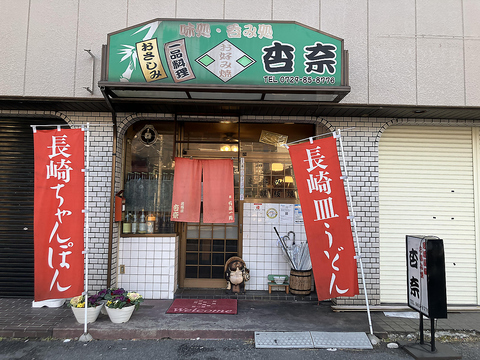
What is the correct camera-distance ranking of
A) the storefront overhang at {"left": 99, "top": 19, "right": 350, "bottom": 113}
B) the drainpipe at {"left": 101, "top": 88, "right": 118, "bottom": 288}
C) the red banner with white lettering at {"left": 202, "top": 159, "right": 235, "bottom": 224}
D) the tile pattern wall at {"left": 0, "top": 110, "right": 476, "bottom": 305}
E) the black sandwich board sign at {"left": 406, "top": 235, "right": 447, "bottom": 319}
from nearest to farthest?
the black sandwich board sign at {"left": 406, "top": 235, "right": 447, "bottom": 319} < the storefront overhang at {"left": 99, "top": 19, "right": 350, "bottom": 113} < the drainpipe at {"left": 101, "top": 88, "right": 118, "bottom": 288} < the tile pattern wall at {"left": 0, "top": 110, "right": 476, "bottom": 305} < the red banner with white lettering at {"left": 202, "top": 159, "right": 235, "bottom": 224}

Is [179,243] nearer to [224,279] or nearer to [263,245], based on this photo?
[224,279]

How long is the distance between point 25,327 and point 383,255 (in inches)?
307

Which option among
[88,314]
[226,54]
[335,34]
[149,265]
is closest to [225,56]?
[226,54]

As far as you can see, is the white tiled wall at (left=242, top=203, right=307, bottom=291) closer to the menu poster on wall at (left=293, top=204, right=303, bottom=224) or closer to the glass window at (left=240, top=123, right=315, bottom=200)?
the menu poster on wall at (left=293, top=204, right=303, bottom=224)

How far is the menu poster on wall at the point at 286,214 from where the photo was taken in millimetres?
7949

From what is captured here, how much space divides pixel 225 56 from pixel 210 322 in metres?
5.25

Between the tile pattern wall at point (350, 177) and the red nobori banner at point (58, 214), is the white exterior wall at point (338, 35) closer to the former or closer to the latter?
the tile pattern wall at point (350, 177)

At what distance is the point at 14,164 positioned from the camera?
7508mm

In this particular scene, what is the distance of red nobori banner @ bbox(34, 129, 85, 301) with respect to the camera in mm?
5406

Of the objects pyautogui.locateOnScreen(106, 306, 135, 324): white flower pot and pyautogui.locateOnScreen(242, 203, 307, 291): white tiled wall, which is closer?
pyautogui.locateOnScreen(106, 306, 135, 324): white flower pot

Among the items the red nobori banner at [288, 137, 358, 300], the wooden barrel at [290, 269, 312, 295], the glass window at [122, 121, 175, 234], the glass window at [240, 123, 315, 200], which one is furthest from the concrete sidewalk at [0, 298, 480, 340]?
the glass window at [240, 123, 315, 200]

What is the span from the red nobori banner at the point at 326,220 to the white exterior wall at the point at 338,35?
181 cm

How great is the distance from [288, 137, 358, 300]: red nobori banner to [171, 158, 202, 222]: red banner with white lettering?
8.36 feet

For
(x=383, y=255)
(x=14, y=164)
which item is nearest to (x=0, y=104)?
(x=14, y=164)
